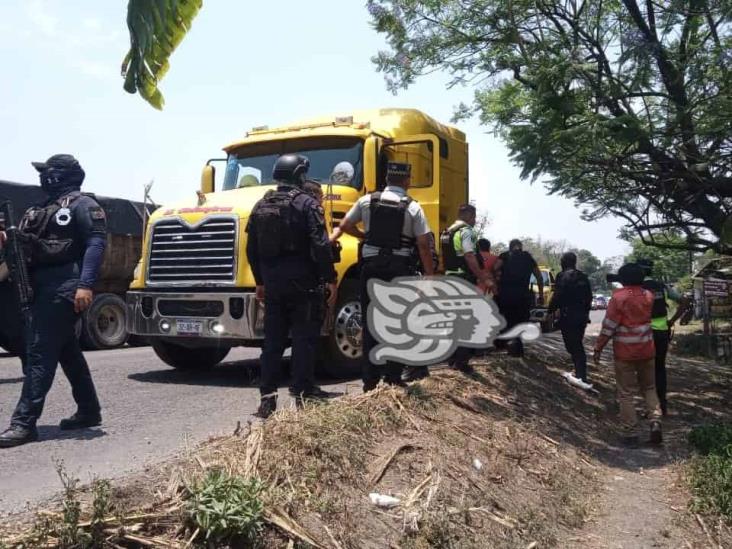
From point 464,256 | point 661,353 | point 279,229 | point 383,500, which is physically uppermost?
point 279,229

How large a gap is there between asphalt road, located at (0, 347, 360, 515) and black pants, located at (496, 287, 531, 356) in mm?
2882

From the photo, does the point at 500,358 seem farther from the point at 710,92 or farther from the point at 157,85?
the point at 157,85

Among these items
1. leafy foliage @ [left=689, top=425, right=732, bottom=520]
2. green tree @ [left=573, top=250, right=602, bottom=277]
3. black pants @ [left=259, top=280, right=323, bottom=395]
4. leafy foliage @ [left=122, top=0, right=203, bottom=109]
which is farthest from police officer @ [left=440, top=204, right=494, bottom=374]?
green tree @ [left=573, top=250, right=602, bottom=277]

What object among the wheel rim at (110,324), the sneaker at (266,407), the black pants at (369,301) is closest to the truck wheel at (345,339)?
the black pants at (369,301)

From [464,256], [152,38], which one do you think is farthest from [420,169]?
[152,38]

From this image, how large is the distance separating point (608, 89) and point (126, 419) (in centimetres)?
540

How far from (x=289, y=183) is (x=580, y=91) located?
10.9 ft

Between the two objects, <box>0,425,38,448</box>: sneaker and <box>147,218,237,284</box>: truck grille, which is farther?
<box>147,218,237,284</box>: truck grille

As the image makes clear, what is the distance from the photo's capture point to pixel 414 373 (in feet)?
21.3

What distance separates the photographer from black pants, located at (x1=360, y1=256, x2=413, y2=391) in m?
5.50

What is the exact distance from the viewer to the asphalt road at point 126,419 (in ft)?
13.4

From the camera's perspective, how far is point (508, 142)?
7.58 m

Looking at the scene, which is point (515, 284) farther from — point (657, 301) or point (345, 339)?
point (345, 339)

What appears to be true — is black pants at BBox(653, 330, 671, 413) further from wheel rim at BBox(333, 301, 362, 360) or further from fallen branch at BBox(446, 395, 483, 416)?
wheel rim at BBox(333, 301, 362, 360)
